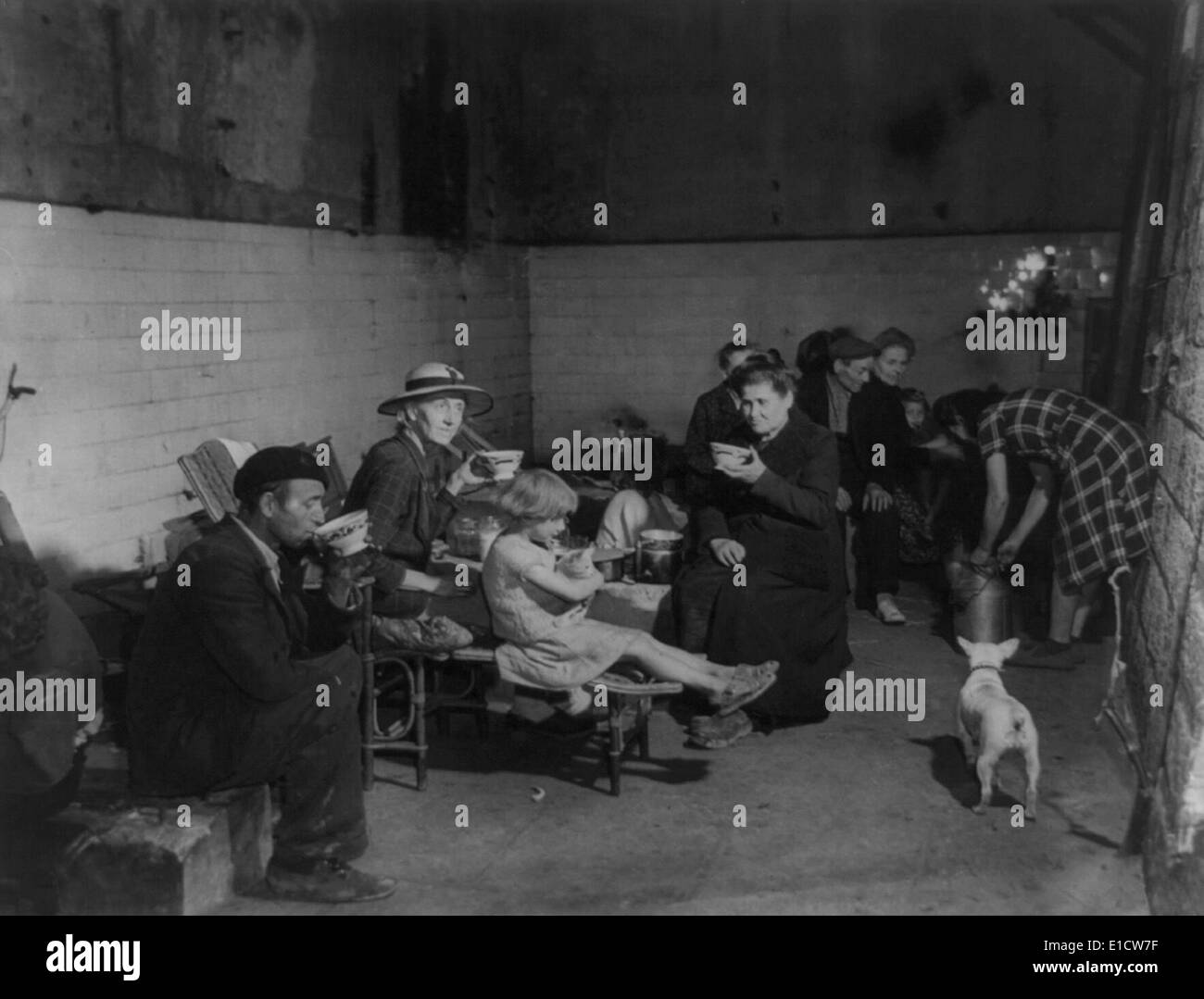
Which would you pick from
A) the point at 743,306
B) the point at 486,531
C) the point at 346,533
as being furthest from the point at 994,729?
the point at 743,306

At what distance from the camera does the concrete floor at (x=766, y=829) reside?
4.59m

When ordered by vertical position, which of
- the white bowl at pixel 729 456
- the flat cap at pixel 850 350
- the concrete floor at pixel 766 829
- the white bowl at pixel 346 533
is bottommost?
the concrete floor at pixel 766 829

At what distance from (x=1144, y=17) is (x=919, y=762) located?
6438mm

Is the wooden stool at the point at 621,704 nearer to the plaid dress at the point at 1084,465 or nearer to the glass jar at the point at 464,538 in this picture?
the glass jar at the point at 464,538

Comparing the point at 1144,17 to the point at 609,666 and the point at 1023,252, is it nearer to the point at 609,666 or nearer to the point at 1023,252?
the point at 1023,252

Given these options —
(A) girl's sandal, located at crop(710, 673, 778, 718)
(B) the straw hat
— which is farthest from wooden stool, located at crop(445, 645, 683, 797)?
(B) the straw hat

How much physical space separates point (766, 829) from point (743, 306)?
7.48m

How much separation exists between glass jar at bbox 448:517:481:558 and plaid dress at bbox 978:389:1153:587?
291 cm

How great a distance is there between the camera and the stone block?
167 inches

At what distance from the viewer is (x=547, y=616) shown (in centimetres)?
542

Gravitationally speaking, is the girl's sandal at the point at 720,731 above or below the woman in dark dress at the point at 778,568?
below

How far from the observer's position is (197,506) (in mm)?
7660

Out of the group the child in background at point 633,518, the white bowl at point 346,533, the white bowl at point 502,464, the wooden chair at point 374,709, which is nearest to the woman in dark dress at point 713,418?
the child in background at point 633,518

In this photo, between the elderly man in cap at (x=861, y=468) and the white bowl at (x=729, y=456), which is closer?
the white bowl at (x=729, y=456)
